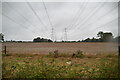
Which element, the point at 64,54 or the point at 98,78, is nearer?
the point at 98,78

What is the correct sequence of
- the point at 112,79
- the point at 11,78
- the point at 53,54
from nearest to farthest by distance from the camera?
the point at 112,79, the point at 11,78, the point at 53,54

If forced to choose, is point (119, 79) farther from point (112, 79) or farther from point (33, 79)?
point (33, 79)

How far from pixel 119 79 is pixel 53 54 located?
1196cm

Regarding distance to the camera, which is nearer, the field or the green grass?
the green grass

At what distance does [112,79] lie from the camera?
4176 mm

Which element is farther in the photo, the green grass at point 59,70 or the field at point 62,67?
the field at point 62,67

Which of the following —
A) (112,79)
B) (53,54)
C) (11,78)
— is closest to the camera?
(112,79)

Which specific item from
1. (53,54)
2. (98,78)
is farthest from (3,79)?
(53,54)

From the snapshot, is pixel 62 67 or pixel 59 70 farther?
pixel 62 67

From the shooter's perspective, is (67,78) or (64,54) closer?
(67,78)

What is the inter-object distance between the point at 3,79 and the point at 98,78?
314 cm

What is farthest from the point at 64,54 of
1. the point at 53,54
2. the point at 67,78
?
the point at 67,78

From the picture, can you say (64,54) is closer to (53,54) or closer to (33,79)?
(53,54)

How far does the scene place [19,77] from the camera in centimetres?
448
